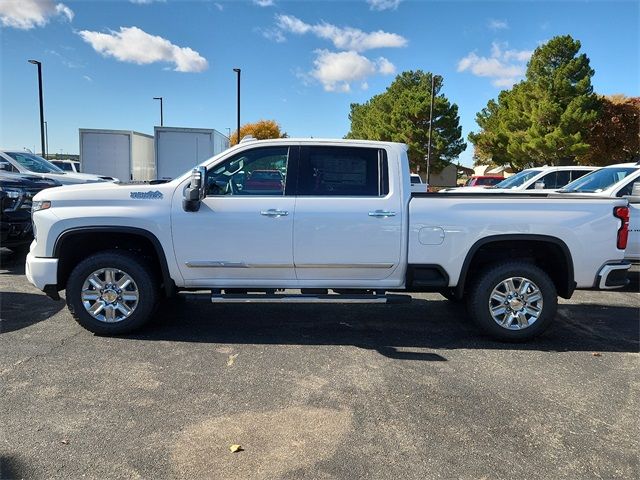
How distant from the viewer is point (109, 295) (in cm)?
471

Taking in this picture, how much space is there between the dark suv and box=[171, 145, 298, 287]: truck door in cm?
471

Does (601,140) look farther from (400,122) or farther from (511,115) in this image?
(400,122)

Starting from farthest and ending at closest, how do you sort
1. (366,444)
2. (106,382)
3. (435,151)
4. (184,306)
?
(435,151) → (184,306) → (106,382) → (366,444)

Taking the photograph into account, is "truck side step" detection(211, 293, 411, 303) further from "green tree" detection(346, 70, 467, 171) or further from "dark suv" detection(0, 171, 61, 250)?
"green tree" detection(346, 70, 467, 171)

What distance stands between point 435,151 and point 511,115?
7.60m

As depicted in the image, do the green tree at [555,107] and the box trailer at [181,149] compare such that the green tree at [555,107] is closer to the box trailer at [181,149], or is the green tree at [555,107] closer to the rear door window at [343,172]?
the box trailer at [181,149]

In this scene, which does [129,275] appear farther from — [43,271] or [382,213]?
[382,213]

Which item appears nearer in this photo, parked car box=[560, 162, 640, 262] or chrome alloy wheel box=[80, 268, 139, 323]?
chrome alloy wheel box=[80, 268, 139, 323]

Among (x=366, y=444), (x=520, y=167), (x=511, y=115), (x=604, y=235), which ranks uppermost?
(x=511, y=115)

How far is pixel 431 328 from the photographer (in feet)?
17.3

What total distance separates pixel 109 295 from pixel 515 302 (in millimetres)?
3942

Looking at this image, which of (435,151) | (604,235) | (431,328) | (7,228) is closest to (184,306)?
(431,328)

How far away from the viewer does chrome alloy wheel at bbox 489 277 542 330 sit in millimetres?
4730

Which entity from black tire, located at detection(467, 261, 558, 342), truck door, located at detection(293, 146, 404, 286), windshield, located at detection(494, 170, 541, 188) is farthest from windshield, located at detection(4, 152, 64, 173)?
windshield, located at detection(494, 170, 541, 188)
